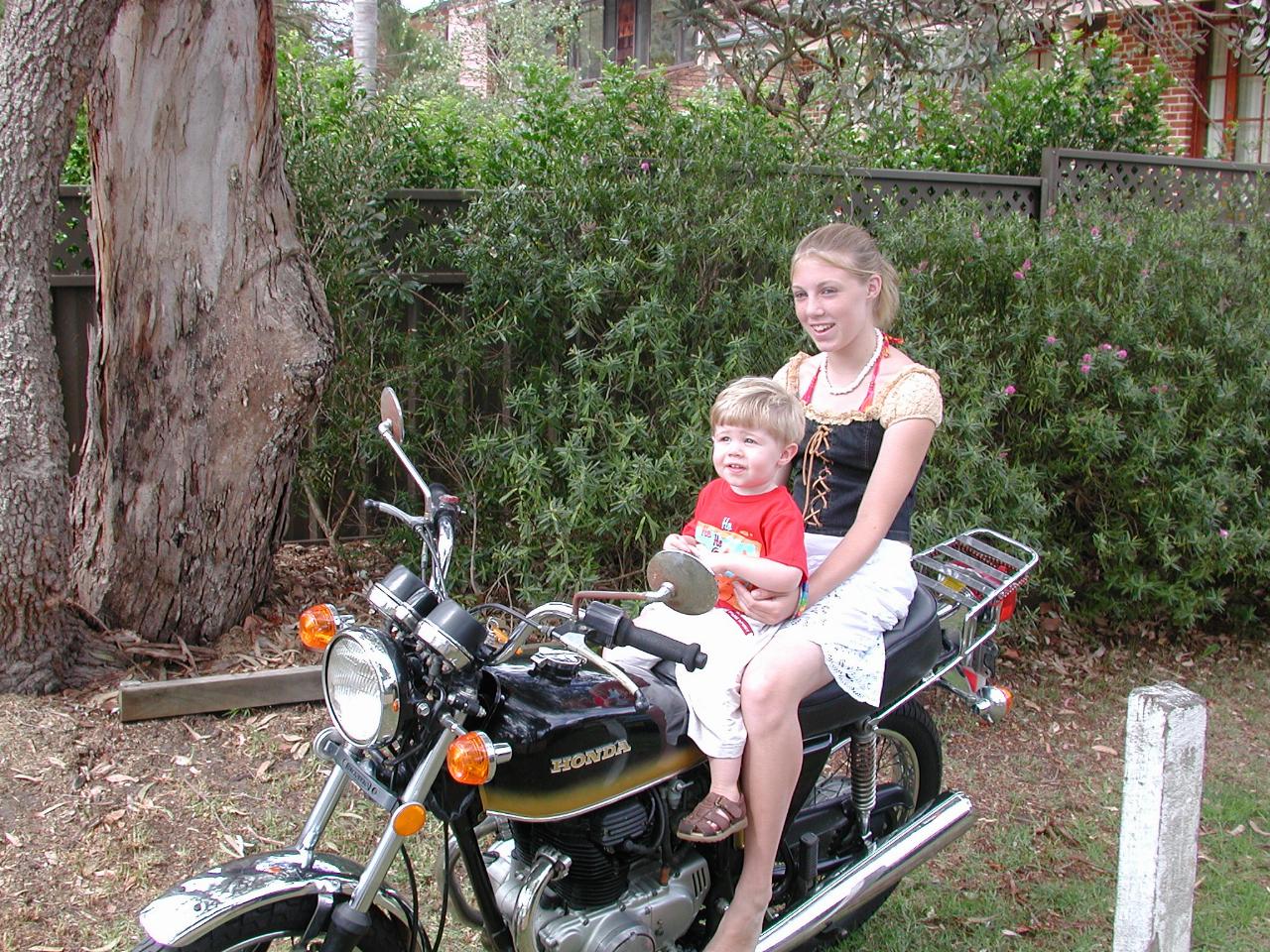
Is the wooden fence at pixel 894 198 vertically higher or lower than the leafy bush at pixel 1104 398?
higher

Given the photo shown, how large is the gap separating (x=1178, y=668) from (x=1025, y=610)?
3.40ft

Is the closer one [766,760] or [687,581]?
[687,581]

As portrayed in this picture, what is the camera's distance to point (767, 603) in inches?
110

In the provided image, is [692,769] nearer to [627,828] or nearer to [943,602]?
[627,828]

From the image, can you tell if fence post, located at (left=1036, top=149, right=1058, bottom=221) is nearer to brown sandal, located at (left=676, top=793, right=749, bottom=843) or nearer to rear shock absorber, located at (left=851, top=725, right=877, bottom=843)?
rear shock absorber, located at (left=851, top=725, right=877, bottom=843)

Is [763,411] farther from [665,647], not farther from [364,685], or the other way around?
[364,685]

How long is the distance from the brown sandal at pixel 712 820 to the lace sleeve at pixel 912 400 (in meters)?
1.05

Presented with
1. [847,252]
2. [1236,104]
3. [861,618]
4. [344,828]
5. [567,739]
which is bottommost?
[344,828]

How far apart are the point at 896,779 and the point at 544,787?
1.50 m

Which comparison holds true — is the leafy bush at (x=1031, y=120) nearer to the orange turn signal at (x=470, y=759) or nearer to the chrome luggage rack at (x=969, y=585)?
the chrome luggage rack at (x=969, y=585)

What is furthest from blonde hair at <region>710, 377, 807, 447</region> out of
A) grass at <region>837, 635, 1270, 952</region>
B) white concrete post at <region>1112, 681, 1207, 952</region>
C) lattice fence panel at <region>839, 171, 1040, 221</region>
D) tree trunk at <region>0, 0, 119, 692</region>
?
lattice fence panel at <region>839, 171, 1040, 221</region>

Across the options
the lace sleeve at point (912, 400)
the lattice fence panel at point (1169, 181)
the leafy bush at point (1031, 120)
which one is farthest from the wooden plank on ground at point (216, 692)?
the leafy bush at point (1031, 120)

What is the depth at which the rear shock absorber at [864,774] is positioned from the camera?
322cm

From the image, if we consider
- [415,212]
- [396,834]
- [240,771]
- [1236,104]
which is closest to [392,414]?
[396,834]
